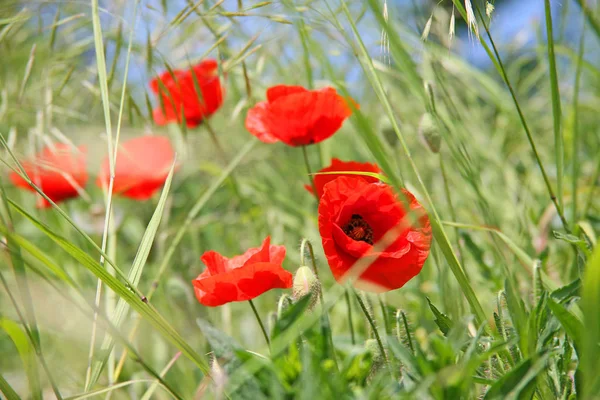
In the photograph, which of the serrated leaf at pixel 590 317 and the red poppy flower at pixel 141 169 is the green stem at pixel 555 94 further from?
the red poppy flower at pixel 141 169

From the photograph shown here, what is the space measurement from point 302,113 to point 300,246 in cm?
17

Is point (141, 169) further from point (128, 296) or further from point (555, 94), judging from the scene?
point (555, 94)

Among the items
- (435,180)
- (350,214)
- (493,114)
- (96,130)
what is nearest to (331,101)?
(350,214)

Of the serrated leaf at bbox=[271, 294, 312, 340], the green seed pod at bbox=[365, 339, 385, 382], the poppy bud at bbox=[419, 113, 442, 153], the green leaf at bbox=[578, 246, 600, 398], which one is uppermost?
the poppy bud at bbox=[419, 113, 442, 153]

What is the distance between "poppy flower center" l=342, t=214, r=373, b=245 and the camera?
0.68 m

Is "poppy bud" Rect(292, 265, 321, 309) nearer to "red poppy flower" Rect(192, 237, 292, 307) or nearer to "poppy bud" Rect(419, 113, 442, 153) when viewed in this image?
"red poppy flower" Rect(192, 237, 292, 307)

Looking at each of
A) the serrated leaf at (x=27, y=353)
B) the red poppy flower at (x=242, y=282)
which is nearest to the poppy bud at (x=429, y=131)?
the red poppy flower at (x=242, y=282)

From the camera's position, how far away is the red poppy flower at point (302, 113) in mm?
740

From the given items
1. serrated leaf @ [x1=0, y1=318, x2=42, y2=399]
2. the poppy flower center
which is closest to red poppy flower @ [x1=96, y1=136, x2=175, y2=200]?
the poppy flower center

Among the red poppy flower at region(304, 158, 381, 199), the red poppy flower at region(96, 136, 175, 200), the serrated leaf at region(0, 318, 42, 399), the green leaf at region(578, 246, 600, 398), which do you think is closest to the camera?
the green leaf at region(578, 246, 600, 398)

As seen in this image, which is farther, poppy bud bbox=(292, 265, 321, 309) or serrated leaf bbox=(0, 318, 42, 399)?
poppy bud bbox=(292, 265, 321, 309)

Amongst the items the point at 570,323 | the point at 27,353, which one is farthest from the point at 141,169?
the point at 570,323

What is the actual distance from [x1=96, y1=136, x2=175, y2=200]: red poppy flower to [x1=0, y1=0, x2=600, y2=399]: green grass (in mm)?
44

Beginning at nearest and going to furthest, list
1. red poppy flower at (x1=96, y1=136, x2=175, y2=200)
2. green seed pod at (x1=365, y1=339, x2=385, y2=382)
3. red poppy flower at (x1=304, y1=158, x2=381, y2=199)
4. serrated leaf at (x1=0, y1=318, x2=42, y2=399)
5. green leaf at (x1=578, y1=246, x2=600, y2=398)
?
green leaf at (x1=578, y1=246, x2=600, y2=398) < serrated leaf at (x1=0, y1=318, x2=42, y2=399) < green seed pod at (x1=365, y1=339, x2=385, y2=382) < red poppy flower at (x1=304, y1=158, x2=381, y2=199) < red poppy flower at (x1=96, y1=136, x2=175, y2=200)
